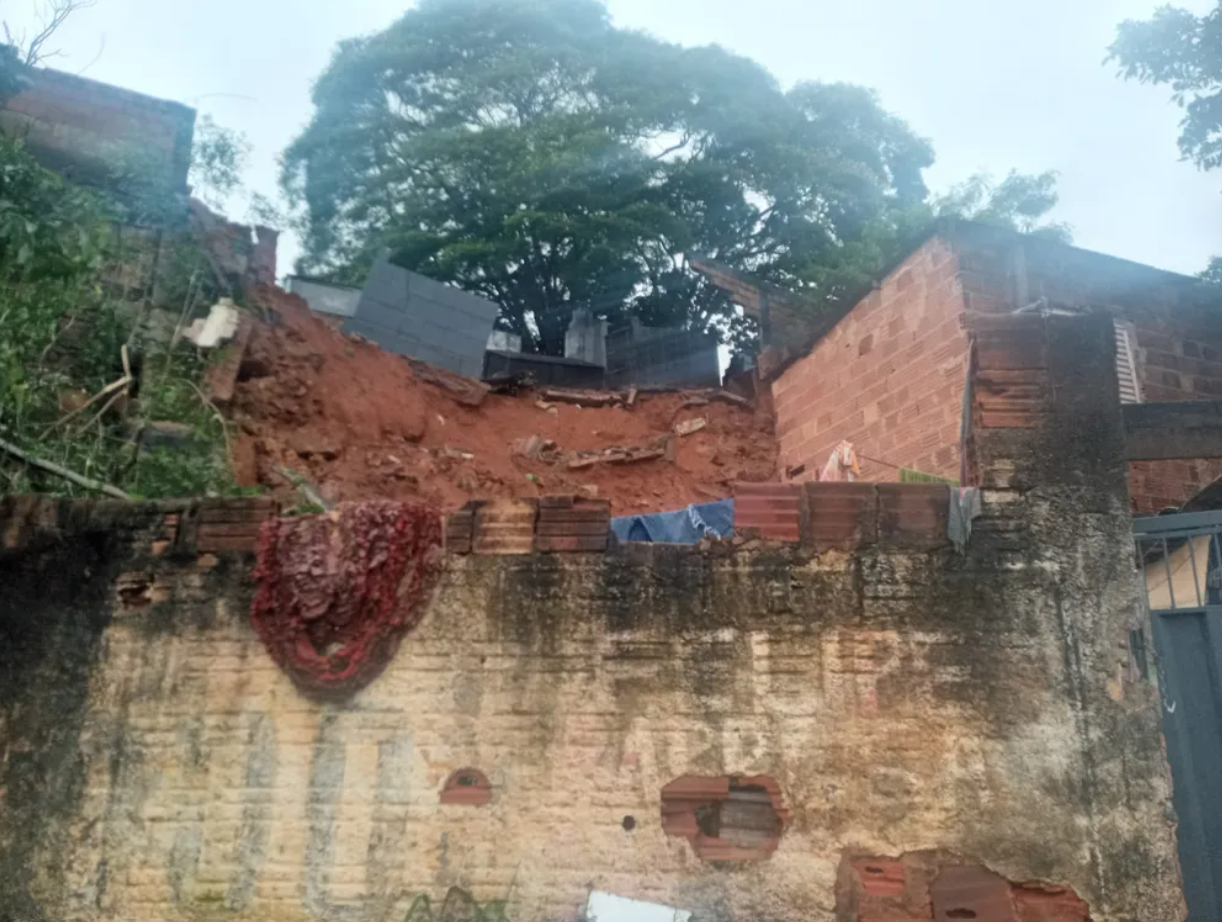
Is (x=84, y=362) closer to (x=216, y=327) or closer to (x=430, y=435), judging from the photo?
(x=216, y=327)

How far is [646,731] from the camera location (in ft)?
12.8

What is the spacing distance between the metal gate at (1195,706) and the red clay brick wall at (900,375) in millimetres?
3829


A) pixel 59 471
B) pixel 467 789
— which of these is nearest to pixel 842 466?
pixel 467 789

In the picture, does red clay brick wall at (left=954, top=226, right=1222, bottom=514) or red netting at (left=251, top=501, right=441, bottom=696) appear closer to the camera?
red netting at (left=251, top=501, right=441, bottom=696)

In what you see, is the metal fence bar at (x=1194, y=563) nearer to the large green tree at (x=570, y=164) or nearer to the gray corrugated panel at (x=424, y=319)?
the gray corrugated panel at (x=424, y=319)

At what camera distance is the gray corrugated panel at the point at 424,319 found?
14.0m

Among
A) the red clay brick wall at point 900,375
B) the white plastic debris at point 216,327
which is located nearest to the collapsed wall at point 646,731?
the red clay brick wall at point 900,375

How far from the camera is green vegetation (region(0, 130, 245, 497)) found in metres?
4.81

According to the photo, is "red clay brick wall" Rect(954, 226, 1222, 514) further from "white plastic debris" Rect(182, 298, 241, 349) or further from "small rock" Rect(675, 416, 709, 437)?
"white plastic debris" Rect(182, 298, 241, 349)

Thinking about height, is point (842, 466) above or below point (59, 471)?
above

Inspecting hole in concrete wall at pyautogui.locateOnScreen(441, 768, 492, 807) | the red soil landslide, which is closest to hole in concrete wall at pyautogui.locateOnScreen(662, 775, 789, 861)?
hole in concrete wall at pyautogui.locateOnScreen(441, 768, 492, 807)

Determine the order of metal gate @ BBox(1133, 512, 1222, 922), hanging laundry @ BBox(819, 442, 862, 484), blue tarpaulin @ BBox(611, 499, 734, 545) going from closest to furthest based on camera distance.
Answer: metal gate @ BBox(1133, 512, 1222, 922) → blue tarpaulin @ BBox(611, 499, 734, 545) → hanging laundry @ BBox(819, 442, 862, 484)

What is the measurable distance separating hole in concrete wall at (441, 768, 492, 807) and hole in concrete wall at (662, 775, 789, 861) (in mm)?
707

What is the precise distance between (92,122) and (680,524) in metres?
11.3
